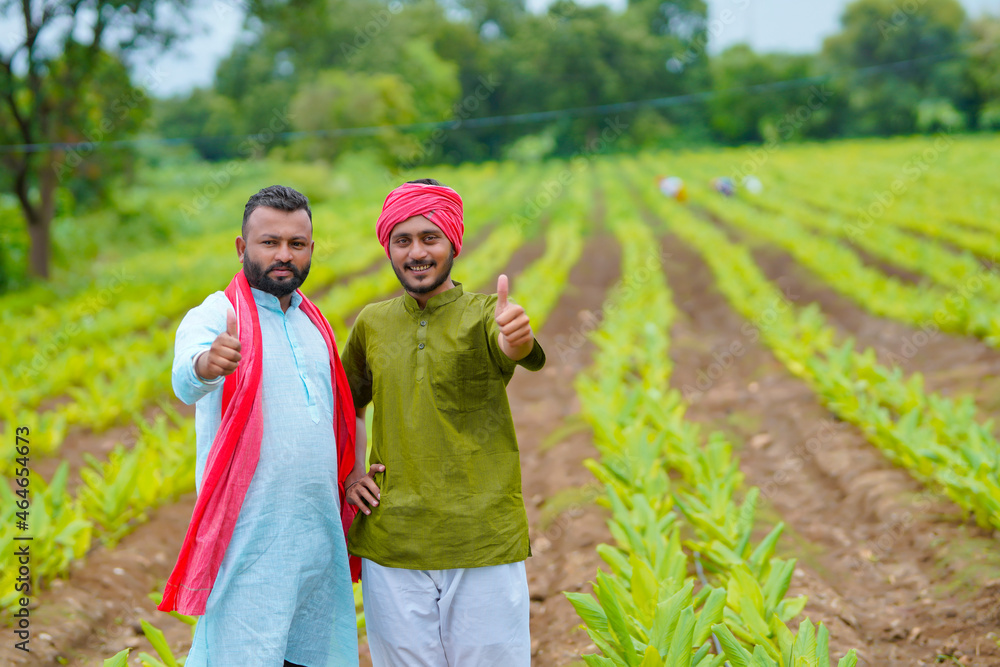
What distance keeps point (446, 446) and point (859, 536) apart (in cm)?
291

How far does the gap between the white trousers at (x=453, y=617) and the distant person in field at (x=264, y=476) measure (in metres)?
0.17

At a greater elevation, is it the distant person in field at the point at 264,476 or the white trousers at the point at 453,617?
the distant person in field at the point at 264,476

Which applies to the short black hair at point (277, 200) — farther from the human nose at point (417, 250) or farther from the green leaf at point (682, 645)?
the green leaf at point (682, 645)

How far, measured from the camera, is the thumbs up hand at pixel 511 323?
1699 millimetres

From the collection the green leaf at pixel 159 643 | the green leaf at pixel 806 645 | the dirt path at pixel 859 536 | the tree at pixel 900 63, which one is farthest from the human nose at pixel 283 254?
the tree at pixel 900 63

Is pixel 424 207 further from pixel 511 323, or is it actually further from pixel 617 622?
pixel 617 622

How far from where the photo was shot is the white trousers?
1878 millimetres

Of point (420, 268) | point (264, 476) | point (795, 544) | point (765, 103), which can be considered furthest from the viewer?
point (765, 103)

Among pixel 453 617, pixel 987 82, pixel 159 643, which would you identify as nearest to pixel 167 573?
pixel 159 643

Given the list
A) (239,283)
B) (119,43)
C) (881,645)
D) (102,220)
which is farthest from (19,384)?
(102,220)

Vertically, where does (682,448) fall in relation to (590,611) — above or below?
above

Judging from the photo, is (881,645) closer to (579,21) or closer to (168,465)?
(168,465)

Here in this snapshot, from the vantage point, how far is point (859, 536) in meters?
3.91

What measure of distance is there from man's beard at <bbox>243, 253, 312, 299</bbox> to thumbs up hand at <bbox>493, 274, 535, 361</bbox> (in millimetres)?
503
